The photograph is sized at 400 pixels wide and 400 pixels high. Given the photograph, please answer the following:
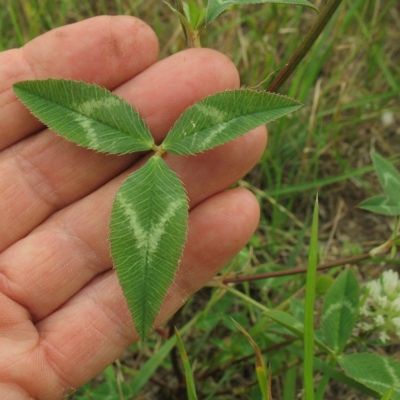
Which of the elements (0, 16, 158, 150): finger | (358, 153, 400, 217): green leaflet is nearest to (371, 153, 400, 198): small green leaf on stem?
(358, 153, 400, 217): green leaflet

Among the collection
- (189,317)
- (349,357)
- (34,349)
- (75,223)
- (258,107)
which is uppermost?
(258,107)

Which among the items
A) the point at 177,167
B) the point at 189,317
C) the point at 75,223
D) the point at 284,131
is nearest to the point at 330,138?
the point at 284,131

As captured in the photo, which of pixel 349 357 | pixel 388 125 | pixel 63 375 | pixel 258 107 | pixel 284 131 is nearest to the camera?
pixel 258 107

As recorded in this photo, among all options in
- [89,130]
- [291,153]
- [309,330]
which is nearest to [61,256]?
[89,130]

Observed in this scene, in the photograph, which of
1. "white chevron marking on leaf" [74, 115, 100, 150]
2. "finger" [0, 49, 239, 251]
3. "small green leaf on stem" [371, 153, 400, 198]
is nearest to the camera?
"white chevron marking on leaf" [74, 115, 100, 150]

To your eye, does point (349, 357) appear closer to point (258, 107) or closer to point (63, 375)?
point (258, 107)

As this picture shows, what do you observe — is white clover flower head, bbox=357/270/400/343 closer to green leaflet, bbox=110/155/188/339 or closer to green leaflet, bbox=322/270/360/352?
green leaflet, bbox=322/270/360/352

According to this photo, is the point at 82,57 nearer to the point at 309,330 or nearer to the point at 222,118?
the point at 222,118
